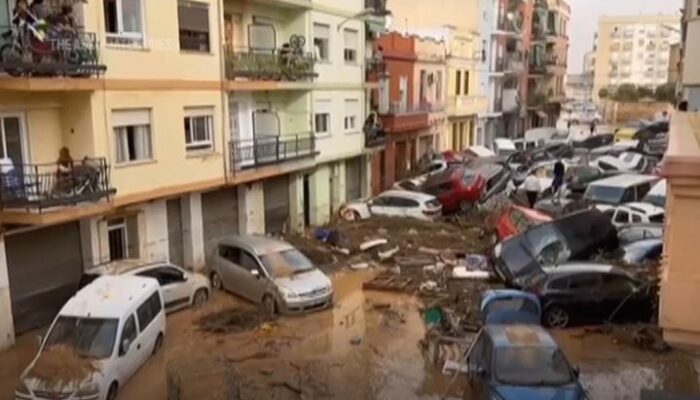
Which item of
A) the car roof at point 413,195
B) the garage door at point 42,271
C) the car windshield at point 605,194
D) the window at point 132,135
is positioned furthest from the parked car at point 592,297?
the car roof at point 413,195

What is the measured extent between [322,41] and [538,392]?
18853 mm

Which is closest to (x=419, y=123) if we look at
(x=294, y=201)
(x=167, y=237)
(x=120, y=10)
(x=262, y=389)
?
(x=294, y=201)

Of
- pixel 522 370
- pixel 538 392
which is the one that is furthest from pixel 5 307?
pixel 538 392

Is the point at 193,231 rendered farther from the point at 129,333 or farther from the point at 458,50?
the point at 458,50

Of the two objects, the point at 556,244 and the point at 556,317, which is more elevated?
the point at 556,244

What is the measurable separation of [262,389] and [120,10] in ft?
31.4

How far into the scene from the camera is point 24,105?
14641mm

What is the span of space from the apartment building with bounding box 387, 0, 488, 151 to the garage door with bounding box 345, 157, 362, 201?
13.6 metres

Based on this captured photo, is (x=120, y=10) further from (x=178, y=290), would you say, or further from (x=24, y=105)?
(x=178, y=290)

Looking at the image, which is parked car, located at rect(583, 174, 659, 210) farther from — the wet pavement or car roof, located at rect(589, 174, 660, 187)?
the wet pavement

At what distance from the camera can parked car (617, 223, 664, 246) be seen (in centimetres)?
2027

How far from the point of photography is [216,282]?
19.4 metres

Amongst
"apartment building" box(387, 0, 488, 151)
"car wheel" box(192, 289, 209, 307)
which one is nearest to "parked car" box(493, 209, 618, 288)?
"car wheel" box(192, 289, 209, 307)

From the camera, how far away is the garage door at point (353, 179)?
30297 mm
